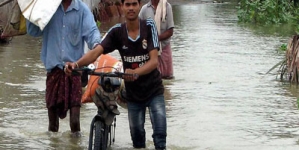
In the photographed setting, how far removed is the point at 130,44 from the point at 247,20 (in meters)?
20.5

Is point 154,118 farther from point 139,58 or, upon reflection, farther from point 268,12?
point 268,12

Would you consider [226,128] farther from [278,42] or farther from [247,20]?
[247,20]

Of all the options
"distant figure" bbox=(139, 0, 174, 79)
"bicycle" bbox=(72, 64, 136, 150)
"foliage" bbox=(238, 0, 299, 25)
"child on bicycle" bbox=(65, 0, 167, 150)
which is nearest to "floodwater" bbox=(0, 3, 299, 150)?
"child on bicycle" bbox=(65, 0, 167, 150)

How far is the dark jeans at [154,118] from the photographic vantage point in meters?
7.09

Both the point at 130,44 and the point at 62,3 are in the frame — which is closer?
the point at 130,44

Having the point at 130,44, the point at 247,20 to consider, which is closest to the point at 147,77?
the point at 130,44

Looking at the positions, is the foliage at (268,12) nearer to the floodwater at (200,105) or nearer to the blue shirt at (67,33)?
the floodwater at (200,105)

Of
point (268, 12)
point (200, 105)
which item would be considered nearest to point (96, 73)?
point (200, 105)

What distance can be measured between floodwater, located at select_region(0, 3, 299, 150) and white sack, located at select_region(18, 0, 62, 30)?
129cm

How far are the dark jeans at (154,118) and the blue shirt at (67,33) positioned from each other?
41.7 inches

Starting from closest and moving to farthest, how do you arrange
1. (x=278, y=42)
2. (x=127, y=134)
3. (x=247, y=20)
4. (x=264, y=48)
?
(x=127, y=134), (x=264, y=48), (x=278, y=42), (x=247, y=20)

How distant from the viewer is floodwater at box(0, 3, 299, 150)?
8.22m

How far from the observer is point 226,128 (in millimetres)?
8938

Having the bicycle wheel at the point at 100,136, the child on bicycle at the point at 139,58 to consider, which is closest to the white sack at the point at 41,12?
the child on bicycle at the point at 139,58
